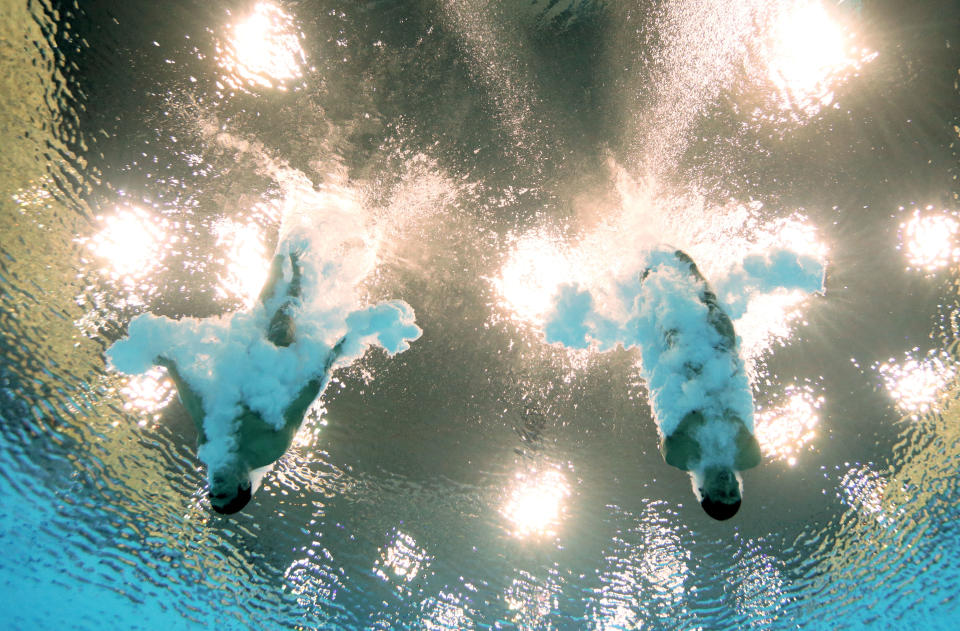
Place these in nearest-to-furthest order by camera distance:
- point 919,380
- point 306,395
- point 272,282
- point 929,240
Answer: point 306,395
point 272,282
point 929,240
point 919,380

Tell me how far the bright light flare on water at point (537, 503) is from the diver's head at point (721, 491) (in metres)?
3.72

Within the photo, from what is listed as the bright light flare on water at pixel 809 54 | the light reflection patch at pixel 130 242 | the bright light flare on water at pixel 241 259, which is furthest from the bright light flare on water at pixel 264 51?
the bright light flare on water at pixel 809 54

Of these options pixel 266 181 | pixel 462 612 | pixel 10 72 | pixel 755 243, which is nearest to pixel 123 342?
pixel 266 181

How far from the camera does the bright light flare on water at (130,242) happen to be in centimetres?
450

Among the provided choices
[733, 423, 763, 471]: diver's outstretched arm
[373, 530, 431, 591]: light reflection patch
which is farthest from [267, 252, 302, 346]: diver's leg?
[373, 530, 431, 591]: light reflection patch

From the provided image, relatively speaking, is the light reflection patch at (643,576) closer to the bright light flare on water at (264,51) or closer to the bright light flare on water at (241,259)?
the bright light flare on water at (241,259)

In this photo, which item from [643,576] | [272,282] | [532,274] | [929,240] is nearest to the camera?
[272,282]

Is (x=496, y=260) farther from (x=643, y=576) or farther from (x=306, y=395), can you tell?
(x=643, y=576)

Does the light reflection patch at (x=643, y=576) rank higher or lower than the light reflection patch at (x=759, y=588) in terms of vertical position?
lower

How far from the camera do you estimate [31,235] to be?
4465 millimetres

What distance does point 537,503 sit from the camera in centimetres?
655

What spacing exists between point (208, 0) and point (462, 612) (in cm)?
927

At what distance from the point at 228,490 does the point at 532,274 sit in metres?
3.39

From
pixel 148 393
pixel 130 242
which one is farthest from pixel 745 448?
pixel 148 393
